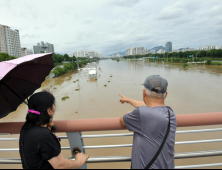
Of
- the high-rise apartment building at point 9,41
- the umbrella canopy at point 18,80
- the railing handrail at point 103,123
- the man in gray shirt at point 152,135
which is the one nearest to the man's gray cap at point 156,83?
the man in gray shirt at point 152,135

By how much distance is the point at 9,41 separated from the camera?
186 feet

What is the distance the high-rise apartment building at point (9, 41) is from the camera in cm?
5294

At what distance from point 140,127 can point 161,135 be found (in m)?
0.13

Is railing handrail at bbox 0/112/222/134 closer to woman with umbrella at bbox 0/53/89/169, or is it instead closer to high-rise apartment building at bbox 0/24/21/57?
woman with umbrella at bbox 0/53/89/169

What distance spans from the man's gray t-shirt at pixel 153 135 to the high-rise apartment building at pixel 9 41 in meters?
63.7

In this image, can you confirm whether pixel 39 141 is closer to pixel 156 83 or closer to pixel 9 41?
pixel 156 83

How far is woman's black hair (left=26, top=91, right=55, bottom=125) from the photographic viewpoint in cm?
98

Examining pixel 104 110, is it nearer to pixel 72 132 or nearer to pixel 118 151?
pixel 118 151

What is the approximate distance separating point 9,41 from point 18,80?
68.6 meters

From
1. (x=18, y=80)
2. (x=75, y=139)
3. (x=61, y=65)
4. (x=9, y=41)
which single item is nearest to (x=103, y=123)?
(x=75, y=139)

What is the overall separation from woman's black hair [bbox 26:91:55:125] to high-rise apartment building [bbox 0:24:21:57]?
63215 mm

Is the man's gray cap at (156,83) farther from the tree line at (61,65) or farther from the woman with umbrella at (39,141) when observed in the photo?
the tree line at (61,65)

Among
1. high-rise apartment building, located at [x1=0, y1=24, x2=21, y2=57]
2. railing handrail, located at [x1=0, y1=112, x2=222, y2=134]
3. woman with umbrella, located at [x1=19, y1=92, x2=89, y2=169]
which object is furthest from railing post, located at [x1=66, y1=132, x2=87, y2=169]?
high-rise apartment building, located at [x1=0, y1=24, x2=21, y2=57]

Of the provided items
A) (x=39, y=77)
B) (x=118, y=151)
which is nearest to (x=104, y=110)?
(x=118, y=151)
